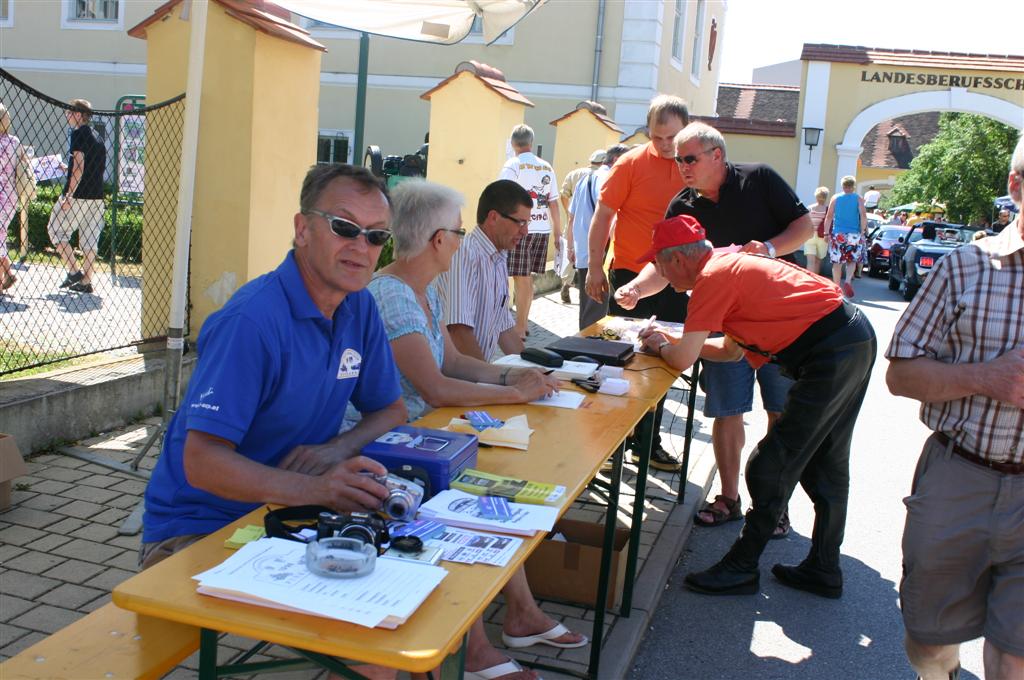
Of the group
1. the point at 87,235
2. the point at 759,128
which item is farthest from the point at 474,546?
the point at 759,128

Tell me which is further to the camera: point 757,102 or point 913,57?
point 757,102

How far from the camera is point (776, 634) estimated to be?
4.11m

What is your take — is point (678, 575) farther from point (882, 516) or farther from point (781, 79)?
point (781, 79)

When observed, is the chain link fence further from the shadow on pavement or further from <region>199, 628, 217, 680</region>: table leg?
<region>199, 628, 217, 680</region>: table leg

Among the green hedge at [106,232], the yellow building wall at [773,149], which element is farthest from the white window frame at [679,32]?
the green hedge at [106,232]

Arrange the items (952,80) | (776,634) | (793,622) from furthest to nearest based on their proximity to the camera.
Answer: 1. (952,80)
2. (793,622)
3. (776,634)

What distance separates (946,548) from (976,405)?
1.33 feet

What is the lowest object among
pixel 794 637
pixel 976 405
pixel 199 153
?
pixel 794 637

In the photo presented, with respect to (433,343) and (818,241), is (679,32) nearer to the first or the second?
(818,241)

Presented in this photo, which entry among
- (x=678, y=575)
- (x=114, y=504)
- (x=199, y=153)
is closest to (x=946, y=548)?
(x=678, y=575)

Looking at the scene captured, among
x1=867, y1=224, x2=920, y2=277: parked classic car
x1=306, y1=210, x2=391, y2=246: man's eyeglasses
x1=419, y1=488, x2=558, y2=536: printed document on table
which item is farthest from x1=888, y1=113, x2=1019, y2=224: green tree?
x1=419, y1=488, x2=558, y2=536: printed document on table

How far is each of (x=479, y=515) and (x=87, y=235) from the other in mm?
8351

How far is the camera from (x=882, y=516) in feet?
18.7

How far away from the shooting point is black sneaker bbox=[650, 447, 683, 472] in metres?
6.05
